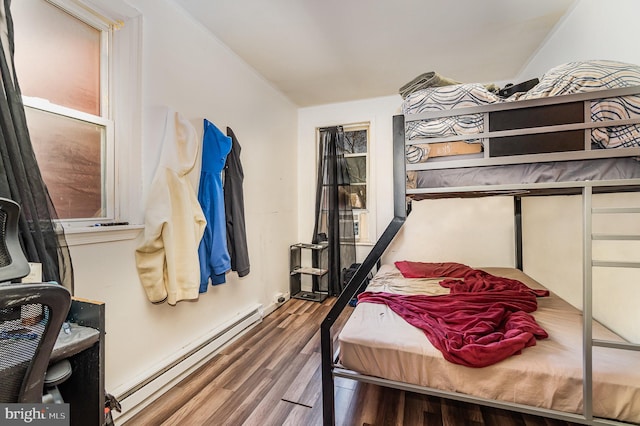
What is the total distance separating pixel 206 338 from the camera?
80.0 inches

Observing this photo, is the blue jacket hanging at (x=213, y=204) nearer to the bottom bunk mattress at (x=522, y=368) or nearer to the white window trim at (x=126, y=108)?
the white window trim at (x=126, y=108)

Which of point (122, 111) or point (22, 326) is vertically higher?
point (122, 111)

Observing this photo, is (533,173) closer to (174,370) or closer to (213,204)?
(213,204)

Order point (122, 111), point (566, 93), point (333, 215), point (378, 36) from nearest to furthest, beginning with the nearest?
A: point (566, 93), point (122, 111), point (378, 36), point (333, 215)

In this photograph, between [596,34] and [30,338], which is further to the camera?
[596,34]

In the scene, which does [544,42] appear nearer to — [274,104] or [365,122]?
[365,122]

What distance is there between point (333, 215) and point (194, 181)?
1831 millimetres

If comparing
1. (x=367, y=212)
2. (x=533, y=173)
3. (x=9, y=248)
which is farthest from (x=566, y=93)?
(x=367, y=212)

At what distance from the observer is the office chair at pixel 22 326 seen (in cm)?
58

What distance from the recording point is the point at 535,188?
119cm

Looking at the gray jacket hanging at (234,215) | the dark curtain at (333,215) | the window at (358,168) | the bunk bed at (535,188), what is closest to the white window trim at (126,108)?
the gray jacket hanging at (234,215)

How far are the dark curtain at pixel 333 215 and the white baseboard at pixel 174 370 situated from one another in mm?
1257

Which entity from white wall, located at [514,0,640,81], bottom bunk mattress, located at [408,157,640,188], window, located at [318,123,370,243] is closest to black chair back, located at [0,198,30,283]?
bottom bunk mattress, located at [408,157,640,188]

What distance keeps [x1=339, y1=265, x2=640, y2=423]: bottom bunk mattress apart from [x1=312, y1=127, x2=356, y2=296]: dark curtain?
1.82 m
